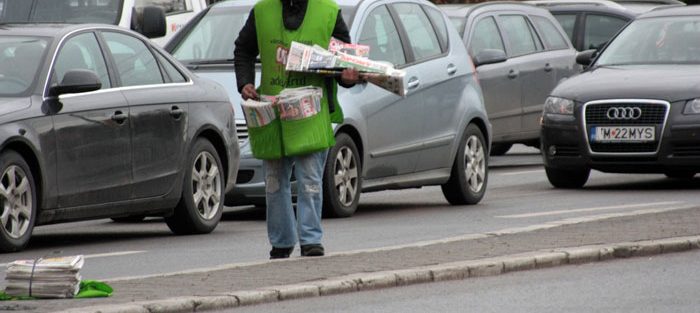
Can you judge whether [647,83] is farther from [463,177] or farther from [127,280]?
[127,280]

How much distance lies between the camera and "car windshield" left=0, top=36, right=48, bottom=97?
10.5 m

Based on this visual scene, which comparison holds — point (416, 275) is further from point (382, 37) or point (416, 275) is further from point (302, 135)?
point (382, 37)

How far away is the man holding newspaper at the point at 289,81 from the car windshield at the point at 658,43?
720 cm

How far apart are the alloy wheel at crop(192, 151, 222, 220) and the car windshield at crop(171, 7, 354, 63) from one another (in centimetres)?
197

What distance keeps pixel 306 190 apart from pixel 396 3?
5081 millimetres

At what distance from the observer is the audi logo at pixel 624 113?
14.9 m

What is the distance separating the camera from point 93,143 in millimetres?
10641

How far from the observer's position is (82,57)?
437 inches

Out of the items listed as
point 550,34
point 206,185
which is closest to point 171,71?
point 206,185

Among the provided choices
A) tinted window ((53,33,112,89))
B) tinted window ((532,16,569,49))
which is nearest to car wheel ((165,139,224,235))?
tinted window ((53,33,112,89))

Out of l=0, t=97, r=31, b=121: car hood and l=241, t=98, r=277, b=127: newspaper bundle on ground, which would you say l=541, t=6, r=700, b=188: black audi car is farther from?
l=0, t=97, r=31, b=121: car hood

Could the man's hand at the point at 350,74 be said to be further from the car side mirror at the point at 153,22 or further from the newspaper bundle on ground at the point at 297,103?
the car side mirror at the point at 153,22

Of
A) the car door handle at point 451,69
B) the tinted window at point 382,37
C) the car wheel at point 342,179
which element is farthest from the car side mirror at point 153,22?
the car wheel at point 342,179

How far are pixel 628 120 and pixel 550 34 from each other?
5.14m
